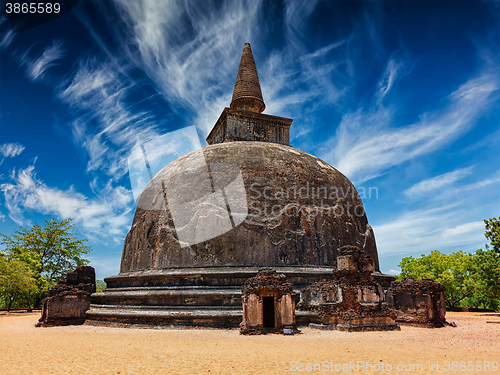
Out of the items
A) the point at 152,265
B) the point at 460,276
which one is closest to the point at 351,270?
the point at 152,265

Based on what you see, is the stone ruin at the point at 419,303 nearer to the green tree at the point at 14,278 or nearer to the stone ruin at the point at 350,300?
the stone ruin at the point at 350,300

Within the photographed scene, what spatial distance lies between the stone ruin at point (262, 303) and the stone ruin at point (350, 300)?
1.17m

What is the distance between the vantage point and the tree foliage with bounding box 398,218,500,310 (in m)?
15.9

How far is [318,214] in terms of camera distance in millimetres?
11805

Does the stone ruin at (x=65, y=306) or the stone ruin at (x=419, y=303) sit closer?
the stone ruin at (x=419, y=303)

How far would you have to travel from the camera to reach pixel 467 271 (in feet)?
70.8

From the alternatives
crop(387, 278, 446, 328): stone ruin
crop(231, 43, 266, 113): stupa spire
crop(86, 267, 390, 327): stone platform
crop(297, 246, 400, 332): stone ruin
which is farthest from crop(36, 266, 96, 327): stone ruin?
crop(231, 43, 266, 113): stupa spire

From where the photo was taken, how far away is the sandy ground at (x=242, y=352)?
15.7 ft

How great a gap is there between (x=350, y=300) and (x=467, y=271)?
1714 centimetres

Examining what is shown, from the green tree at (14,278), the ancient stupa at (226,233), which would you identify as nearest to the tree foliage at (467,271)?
the ancient stupa at (226,233)

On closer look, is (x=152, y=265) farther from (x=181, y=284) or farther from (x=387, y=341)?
(x=387, y=341)

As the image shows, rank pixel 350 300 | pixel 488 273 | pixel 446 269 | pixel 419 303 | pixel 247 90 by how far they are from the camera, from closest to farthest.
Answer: pixel 350 300 → pixel 419 303 → pixel 488 273 → pixel 247 90 → pixel 446 269

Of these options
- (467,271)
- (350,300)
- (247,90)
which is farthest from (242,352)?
(467,271)

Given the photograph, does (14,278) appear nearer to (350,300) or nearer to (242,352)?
(242,352)
